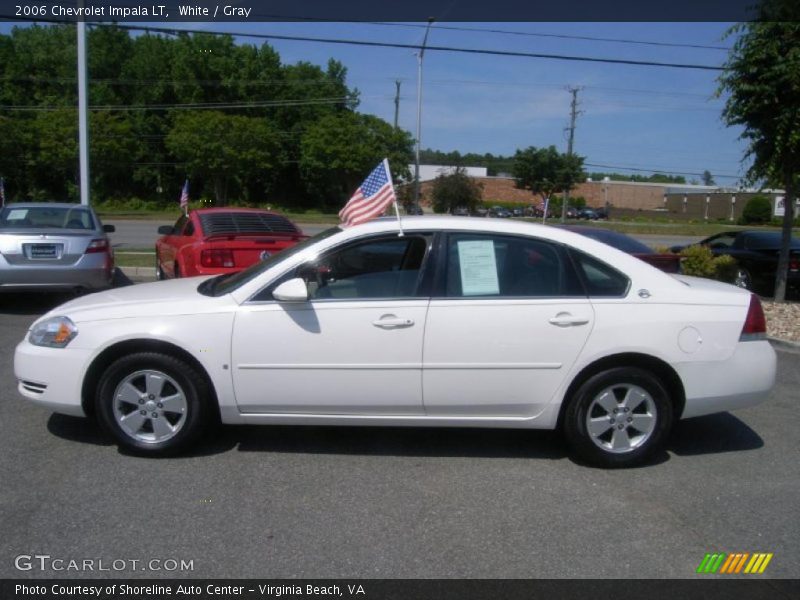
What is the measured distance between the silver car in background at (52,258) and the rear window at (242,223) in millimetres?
1511

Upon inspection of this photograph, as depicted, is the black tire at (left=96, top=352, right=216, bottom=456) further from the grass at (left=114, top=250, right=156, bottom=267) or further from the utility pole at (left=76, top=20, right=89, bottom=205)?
the utility pole at (left=76, top=20, right=89, bottom=205)

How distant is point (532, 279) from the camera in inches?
189

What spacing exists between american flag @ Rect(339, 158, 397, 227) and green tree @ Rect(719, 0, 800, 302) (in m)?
7.77

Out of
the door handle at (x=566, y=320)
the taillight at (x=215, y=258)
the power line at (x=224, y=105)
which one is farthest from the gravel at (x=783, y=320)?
the power line at (x=224, y=105)

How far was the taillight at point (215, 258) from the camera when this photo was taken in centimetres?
871

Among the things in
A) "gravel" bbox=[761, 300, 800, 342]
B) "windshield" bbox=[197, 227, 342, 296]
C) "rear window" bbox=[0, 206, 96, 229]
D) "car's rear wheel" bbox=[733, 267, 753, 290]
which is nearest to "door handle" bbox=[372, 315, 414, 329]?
"windshield" bbox=[197, 227, 342, 296]

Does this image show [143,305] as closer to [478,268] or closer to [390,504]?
[390,504]

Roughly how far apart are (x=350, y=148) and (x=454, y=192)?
1981cm

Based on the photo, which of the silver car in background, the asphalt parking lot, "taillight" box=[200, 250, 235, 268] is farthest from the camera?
the silver car in background

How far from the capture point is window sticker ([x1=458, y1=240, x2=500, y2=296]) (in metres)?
4.75

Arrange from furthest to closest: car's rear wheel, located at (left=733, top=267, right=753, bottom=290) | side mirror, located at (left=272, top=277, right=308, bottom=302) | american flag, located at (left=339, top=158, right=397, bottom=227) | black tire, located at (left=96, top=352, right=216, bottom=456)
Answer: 1. car's rear wheel, located at (left=733, top=267, right=753, bottom=290)
2. american flag, located at (left=339, top=158, right=397, bottom=227)
3. black tire, located at (left=96, top=352, right=216, bottom=456)
4. side mirror, located at (left=272, top=277, right=308, bottom=302)

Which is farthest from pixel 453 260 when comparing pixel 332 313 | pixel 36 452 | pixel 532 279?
pixel 36 452

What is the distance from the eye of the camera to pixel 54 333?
15.6 ft
